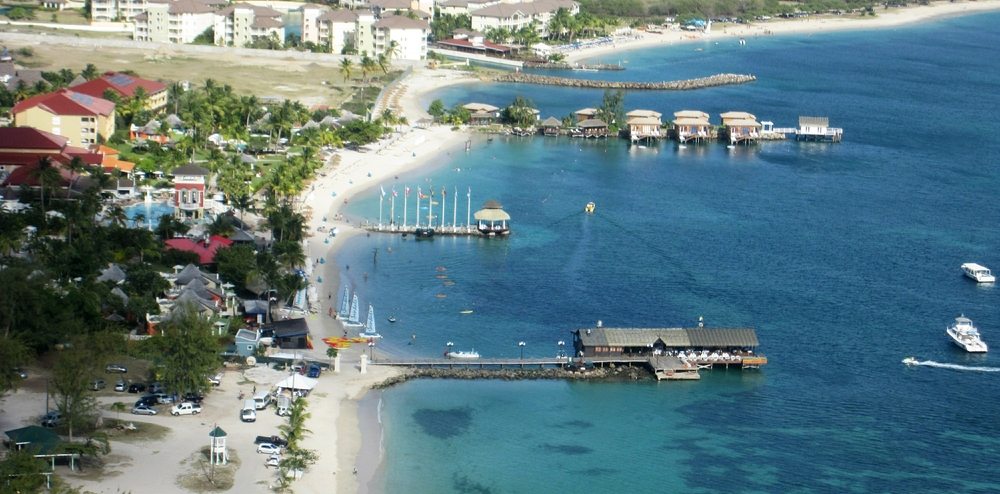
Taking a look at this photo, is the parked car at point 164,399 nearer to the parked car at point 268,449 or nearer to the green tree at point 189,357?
the green tree at point 189,357

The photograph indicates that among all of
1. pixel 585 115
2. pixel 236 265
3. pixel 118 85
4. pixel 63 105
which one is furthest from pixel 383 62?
pixel 236 265

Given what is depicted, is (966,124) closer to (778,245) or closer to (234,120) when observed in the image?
(778,245)

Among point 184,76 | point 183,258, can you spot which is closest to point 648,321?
point 183,258

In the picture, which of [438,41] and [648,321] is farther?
[438,41]

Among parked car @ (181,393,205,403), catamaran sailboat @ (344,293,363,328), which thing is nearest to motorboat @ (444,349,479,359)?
catamaran sailboat @ (344,293,363,328)

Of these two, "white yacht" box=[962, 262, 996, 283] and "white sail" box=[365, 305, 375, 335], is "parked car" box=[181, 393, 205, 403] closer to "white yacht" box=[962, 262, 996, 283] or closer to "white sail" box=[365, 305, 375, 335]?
"white sail" box=[365, 305, 375, 335]

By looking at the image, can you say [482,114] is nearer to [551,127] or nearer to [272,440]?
[551,127]
